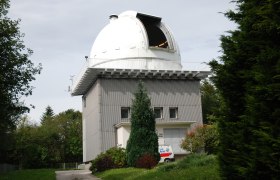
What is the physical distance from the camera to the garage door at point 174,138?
1272 inches

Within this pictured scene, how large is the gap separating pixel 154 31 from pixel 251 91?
32.5 metres

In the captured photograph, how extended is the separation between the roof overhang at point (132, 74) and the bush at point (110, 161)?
27.9ft

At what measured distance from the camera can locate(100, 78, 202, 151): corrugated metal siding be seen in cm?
3272

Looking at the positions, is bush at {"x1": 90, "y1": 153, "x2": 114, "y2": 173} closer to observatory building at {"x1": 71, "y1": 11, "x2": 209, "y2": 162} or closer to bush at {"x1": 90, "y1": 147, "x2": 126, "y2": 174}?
bush at {"x1": 90, "y1": 147, "x2": 126, "y2": 174}

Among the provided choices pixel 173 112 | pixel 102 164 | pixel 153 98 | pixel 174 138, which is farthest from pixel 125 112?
pixel 102 164

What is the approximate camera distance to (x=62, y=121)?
66.0 metres

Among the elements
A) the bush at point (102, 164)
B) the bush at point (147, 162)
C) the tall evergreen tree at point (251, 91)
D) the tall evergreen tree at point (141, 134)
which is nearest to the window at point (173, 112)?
the tall evergreen tree at point (141, 134)

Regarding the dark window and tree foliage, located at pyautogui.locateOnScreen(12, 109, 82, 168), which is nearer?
the dark window

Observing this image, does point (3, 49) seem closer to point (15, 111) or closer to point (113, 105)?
point (15, 111)

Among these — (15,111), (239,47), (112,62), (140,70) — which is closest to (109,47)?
(112,62)

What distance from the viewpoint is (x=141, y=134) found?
79.3ft

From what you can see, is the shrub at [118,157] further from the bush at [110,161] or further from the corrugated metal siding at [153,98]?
the corrugated metal siding at [153,98]

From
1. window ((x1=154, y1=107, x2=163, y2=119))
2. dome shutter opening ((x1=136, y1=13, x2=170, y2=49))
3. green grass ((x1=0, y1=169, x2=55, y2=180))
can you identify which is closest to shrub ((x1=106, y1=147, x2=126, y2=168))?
green grass ((x1=0, y1=169, x2=55, y2=180))

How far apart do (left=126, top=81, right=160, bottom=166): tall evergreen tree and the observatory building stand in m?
6.37
